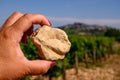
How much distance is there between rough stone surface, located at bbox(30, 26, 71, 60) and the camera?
4.81 ft

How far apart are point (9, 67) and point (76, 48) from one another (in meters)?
22.9

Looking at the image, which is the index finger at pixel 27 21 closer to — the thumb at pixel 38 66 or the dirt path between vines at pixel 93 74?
the thumb at pixel 38 66

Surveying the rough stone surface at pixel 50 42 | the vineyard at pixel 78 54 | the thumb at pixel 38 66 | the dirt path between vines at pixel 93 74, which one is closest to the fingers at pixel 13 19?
the rough stone surface at pixel 50 42

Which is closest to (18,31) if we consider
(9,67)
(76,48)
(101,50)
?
(9,67)

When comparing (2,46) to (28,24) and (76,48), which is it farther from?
(76,48)

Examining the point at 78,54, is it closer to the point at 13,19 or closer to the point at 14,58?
the point at 13,19

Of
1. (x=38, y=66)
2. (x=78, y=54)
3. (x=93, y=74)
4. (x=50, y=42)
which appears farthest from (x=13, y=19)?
(x=78, y=54)

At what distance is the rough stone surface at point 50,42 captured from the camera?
1.46 m

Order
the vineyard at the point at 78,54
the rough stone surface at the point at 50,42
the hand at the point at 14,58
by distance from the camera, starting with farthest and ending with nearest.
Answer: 1. the vineyard at the point at 78,54
2. the rough stone surface at the point at 50,42
3. the hand at the point at 14,58

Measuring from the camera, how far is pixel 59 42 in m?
1.54

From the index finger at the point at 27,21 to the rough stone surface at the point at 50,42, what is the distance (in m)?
0.05

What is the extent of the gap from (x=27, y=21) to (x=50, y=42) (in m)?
0.18

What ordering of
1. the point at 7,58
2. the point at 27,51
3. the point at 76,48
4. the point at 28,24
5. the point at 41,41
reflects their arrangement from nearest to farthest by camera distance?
1. the point at 7,58
2. the point at 28,24
3. the point at 41,41
4. the point at 27,51
5. the point at 76,48

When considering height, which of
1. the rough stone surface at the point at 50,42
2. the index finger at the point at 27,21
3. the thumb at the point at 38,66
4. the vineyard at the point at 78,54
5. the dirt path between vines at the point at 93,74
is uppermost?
the index finger at the point at 27,21
